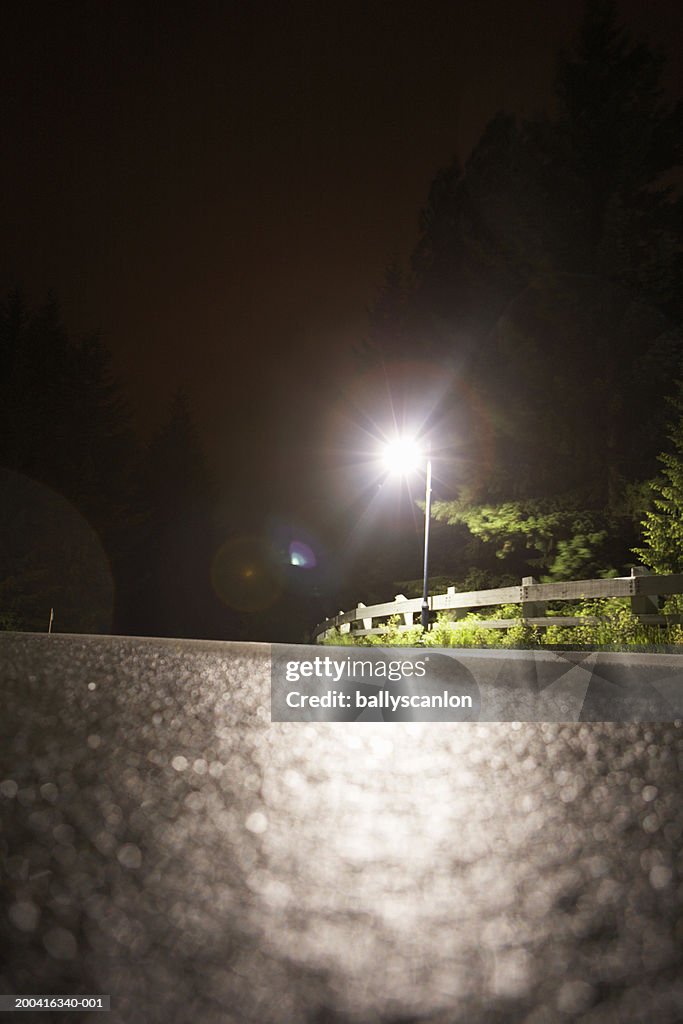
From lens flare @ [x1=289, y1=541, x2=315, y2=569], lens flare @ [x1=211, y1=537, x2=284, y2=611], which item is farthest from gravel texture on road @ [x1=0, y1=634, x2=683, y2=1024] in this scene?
lens flare @ [x1=211, y1=537, x2=284, y2=611]

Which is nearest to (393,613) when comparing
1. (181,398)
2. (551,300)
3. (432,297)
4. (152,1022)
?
(551,300)

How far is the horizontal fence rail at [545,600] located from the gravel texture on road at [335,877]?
815 centimetres

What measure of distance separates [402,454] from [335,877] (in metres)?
16.3

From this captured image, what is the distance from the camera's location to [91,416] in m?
40.8

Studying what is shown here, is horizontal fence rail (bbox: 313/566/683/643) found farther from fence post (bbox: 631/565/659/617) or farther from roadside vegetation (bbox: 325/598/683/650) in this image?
roadside vegetation (bbox: 325/598/683/650)

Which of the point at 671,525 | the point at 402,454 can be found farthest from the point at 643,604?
the point at 402,454

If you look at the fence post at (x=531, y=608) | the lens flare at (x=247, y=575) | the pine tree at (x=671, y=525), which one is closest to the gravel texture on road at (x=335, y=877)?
the fence post at (x=531, y=608)

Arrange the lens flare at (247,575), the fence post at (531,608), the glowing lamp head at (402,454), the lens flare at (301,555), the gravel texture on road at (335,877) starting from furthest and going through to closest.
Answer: the lens flare at (247,575) < the lens flare at (301,555) < the glowing lamp head at (402,454) < the fence post at (531,608) < the gravel texture on road at (335,877)

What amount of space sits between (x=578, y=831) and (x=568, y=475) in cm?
2068

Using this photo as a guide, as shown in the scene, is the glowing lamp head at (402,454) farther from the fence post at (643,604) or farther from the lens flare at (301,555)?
the lens flare at (301,555)

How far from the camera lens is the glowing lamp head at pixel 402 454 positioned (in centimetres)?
1762

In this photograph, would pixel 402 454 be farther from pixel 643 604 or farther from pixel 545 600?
pixel 643 604

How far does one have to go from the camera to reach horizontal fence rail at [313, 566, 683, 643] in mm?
10805

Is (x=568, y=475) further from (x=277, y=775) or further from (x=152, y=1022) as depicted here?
(x=152, y=1022)
